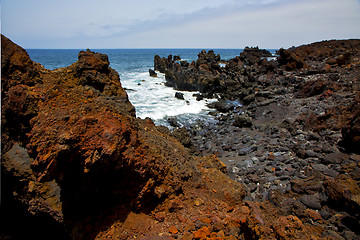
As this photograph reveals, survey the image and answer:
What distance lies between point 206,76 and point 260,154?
16.8 meters

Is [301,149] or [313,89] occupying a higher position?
[313,89]

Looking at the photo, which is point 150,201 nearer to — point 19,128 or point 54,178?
point 54,178

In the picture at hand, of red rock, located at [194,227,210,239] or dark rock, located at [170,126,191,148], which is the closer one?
red rock, located at [194,227,210,239]

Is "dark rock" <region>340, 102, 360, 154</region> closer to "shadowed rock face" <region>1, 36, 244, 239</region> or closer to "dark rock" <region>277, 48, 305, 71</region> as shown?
"shadowed rock face" <region>1, 36, 244, 239</region>

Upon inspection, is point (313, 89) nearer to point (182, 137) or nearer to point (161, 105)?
point (182, 137)

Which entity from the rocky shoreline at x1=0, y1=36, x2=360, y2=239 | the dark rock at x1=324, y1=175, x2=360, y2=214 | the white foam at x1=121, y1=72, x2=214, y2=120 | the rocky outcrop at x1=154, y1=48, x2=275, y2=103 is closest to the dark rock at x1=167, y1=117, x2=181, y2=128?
the white foam at x1=121, y1=72, x2=214, y2=120

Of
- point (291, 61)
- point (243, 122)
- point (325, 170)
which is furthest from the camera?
point (291, 61)

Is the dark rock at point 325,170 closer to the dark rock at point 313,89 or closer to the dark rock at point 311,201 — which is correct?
the dark rock at point 311,201

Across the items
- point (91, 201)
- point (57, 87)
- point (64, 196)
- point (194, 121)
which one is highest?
point (57, 87)

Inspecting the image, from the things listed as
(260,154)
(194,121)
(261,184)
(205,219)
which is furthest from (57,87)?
(194,121)

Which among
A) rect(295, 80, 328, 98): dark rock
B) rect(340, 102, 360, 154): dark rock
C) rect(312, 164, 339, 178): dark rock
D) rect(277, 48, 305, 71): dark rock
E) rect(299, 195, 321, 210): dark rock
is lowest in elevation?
rect(299, 195, 321, 210): dark rock

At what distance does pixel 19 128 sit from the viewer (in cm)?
250

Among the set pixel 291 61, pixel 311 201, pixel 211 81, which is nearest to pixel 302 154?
pixel 311 201

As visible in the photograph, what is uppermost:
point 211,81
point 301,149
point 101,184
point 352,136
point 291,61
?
point 291,61
